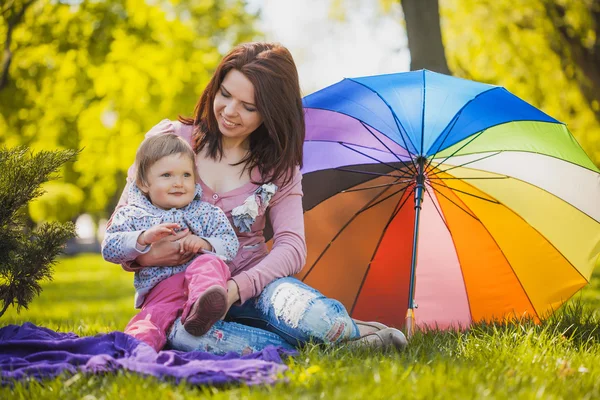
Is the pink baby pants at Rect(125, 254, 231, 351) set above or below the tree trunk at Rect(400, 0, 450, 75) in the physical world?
below

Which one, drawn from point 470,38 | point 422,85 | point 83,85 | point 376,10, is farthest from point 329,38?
point 422,85

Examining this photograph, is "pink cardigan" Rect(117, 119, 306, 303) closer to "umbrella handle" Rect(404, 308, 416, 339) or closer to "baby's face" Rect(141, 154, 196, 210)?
"baby's face" Rect(141, 154, 196, 210)

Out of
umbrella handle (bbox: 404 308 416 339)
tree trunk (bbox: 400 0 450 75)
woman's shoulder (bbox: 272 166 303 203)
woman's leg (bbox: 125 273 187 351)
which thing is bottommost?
umbrella handle (bbox: 404 308 416 339)

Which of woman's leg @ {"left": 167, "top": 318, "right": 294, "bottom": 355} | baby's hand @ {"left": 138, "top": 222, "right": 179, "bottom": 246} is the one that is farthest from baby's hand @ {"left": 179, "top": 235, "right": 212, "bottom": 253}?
woman's leg @ {"left": 167, "top": 318, "right": 294, "bottom": 355}

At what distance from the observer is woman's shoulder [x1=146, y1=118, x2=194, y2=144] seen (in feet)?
13.1

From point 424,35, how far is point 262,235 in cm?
430

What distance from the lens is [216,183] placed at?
3.96 metres

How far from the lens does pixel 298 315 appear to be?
3449 millimetres

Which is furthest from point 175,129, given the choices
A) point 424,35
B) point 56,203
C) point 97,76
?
point 56,203

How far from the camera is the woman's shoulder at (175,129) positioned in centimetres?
400

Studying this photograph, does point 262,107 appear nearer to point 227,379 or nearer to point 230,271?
point 230,271

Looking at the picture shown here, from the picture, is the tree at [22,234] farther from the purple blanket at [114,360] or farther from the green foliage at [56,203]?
the green foliage at [56,203]

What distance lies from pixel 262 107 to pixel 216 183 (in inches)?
20.1

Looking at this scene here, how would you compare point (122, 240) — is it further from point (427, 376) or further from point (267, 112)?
point (427, 376)
